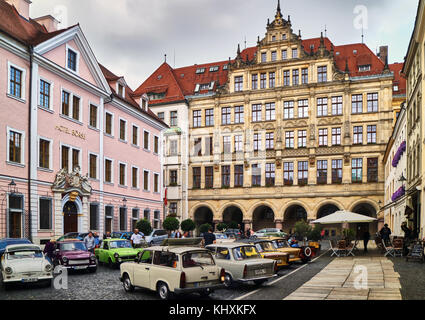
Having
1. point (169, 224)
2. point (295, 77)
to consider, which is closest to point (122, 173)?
point (169, 224)

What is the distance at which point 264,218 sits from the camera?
6169 cm

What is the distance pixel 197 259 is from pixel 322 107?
148 ft

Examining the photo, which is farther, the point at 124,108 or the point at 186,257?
the point at 124,108

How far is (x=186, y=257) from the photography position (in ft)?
44.4

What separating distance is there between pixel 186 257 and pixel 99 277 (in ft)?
24.3

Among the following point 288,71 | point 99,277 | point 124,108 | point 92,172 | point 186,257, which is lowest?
point 99,277

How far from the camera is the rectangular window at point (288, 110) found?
5728cm

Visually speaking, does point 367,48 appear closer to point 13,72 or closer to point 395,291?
point 13,72

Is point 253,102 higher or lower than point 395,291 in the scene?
higher

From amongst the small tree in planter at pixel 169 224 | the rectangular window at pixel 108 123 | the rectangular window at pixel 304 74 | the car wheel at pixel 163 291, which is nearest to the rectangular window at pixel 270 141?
the rectangular window at pixel 304 74

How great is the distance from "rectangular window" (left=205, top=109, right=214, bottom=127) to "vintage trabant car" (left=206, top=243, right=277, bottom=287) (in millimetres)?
44672

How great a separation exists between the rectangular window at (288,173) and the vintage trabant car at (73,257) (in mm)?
37661

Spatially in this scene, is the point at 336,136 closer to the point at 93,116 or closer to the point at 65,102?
the point at 93,116
